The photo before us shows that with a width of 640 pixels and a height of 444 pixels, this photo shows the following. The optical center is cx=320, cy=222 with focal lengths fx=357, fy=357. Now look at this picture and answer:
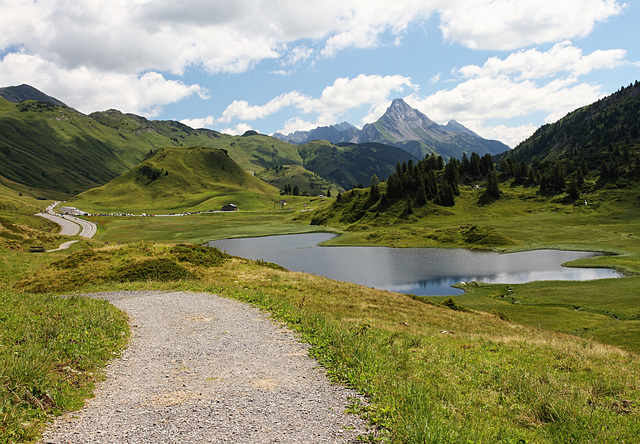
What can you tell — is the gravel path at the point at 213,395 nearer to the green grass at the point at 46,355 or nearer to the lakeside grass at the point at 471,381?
the green grass at the point at 46,355

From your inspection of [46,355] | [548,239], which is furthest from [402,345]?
[548,239]

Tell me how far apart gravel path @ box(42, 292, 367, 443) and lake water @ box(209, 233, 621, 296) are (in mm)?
53588

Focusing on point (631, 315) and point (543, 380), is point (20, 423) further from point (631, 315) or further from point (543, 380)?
point (631, 315)

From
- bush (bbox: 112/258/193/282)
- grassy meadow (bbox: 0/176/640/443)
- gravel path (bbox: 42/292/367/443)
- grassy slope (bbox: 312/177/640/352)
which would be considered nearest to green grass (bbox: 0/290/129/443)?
grassy meadow (bbox: 0/176/640/443)

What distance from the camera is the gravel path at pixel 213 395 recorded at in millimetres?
8555

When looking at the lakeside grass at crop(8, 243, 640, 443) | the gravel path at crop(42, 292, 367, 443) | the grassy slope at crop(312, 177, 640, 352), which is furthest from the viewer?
the grassy slope at crop(312, 177, 640, 352)

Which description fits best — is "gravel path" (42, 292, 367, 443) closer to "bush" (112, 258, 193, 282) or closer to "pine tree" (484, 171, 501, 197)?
"bush" (112, 258, 193, 282)

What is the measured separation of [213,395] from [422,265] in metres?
81.8

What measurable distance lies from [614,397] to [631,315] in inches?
1589

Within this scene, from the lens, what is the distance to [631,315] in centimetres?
4234

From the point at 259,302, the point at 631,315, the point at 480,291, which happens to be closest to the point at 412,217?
the point at 480,291

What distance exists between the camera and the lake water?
232ft

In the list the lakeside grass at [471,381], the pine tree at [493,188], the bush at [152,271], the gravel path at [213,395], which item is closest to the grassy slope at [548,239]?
the pine tree at [493,188]

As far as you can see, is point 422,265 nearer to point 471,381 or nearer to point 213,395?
point 471,381
